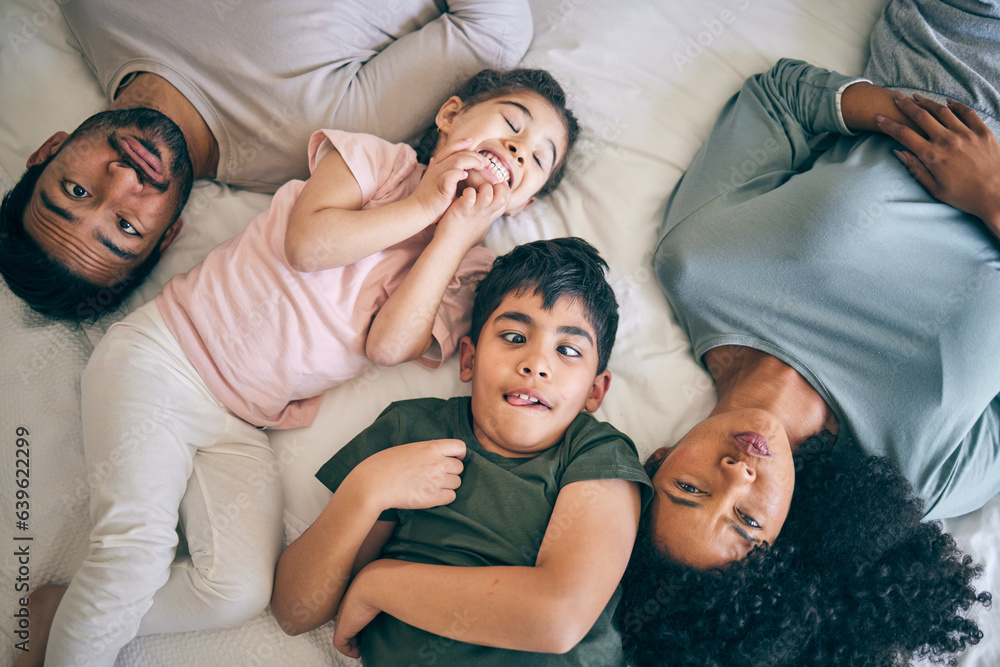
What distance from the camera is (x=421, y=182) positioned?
1380 mm

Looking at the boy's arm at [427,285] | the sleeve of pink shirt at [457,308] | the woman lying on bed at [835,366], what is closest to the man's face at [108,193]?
the boy's arm at [427,285]

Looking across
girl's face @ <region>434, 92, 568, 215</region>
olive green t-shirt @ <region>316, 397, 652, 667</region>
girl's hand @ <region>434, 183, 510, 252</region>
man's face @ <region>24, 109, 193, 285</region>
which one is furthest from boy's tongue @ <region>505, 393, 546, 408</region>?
man's face @ <region>24, 109, 193, 285</region>

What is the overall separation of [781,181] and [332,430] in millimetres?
1275

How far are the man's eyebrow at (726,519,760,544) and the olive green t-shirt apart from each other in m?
0.16

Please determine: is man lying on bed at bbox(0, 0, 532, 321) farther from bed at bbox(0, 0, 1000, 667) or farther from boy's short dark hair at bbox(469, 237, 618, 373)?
boy's short dark hair at bbox(469, 237, 618, 373)

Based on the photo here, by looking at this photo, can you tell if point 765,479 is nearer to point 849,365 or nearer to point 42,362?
point 849,365

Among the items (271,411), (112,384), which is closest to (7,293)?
(112,384)

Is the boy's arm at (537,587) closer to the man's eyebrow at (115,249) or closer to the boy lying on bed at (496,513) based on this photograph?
the boy lying on bed at (496,513)

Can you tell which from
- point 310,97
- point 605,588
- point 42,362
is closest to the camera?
point 605,588

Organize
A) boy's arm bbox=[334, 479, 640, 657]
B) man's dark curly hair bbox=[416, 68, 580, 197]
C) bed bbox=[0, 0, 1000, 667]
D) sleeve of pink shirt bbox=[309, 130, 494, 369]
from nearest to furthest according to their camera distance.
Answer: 1. boy's arm bbox=[334, 479, 640, 657]
2. bed bbox=[0, 0, 1000, 667]
3. sleeve of pink shirt bbox=[309, 130, 494, 369]
4. man's dark curly hair bbox=[416, 68, 580, 197]

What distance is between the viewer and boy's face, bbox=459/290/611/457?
1193 mm

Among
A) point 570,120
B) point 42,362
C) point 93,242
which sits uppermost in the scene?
point 570,120

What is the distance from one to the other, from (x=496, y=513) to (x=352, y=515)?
274 millimetres

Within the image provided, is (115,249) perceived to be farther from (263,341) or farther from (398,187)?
(398,187)
